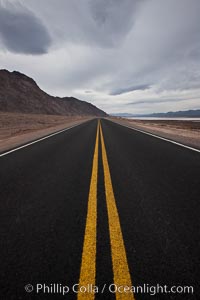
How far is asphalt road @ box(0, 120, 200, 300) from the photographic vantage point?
1703 millimetres

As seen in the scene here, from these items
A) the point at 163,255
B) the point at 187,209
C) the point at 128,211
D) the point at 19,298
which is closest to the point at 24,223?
the point at 19,298

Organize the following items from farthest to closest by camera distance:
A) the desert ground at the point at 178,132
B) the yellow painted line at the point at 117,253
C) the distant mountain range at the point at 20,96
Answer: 1. the distant mountain range at the point at 20,96
2. the desert ground at the point at 178,132
3. the yellow painted line at the point at 117,253

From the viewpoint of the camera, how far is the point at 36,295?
1.57 meters

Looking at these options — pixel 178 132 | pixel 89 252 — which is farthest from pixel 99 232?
pixel 178 132

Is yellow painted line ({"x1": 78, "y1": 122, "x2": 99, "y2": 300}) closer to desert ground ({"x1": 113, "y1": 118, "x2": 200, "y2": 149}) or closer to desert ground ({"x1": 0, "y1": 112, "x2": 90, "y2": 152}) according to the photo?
desert ground ({"x1": 0, "y1": 112, "x2": 90, "y2": 152})

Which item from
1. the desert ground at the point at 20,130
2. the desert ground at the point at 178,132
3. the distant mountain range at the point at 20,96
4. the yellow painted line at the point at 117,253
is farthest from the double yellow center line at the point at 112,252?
the distant mountain range at the point at 20,96

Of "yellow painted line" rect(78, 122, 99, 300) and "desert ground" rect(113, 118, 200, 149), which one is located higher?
"yellow painted line" rect(78, 122, 99, 300)

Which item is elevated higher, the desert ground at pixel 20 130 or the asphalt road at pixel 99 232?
the asphalt road at pixel 99 232

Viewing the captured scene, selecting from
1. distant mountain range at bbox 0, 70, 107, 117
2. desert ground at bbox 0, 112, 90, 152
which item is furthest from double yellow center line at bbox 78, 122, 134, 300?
distant mountain range at bbox 0, 70, 107, 117

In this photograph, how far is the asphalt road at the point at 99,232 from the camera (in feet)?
5.59

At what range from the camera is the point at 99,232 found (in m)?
2.36

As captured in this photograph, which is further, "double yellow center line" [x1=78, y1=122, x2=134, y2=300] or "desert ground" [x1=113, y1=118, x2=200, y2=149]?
"desert ground" [x1=113, y1=118, x2=200, y2=149]

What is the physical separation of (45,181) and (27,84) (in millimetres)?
109306

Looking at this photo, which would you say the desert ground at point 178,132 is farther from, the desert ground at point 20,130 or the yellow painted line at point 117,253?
the desert ground at point 20,130
